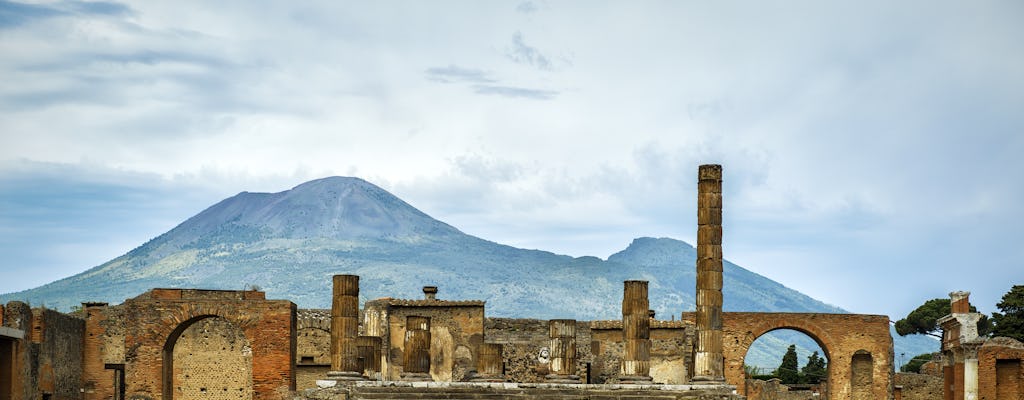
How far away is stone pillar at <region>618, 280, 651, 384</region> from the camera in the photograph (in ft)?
142

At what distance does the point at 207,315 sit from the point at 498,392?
32.4ft

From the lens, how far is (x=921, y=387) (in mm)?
64438

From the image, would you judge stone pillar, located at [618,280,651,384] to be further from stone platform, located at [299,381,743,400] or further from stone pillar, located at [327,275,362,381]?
stone pillar, located at [327,275,362,381]

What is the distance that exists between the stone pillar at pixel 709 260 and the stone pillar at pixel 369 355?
863cm

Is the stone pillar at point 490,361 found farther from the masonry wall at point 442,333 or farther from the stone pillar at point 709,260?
the masonry wall at point 442,333

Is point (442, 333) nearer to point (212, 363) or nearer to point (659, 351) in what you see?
point (659, 351)

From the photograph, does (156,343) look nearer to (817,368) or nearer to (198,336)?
(198,336)

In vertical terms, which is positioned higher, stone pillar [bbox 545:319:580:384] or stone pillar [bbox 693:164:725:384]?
stone pillar [bbox 693:164:725:384]

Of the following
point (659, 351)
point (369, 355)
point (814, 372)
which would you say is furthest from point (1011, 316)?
point (369, 355)

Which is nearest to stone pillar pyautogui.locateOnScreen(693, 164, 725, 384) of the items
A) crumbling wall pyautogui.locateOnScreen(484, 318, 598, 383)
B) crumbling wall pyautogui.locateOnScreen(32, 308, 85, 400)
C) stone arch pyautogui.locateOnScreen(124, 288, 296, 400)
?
Answer: crumbling wall pyautogui.locateOnScreen(484, 318, 598, 383)

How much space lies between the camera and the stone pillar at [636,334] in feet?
142

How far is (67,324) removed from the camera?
44.6 meters

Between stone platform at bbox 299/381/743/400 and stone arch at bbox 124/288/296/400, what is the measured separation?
4083 mm

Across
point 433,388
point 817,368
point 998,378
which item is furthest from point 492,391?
point 817,368
